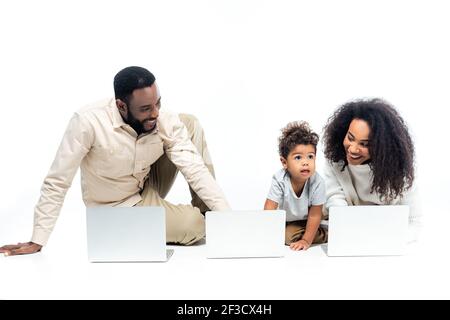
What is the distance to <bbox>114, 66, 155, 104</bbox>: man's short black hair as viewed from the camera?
253 cm

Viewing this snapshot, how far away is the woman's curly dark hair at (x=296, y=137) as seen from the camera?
2.61 meters

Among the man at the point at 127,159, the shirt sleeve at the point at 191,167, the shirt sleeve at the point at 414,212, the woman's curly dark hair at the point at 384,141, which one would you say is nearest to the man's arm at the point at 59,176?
the man at the point at 127,159

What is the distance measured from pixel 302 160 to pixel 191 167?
464 mm

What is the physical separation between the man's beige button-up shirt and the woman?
0.49 m

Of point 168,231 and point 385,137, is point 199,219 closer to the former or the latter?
point 168,231

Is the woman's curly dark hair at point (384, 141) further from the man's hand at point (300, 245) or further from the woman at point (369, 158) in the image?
the man's hand at point (300, 245)

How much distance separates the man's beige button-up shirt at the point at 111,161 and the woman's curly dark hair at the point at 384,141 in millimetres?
602

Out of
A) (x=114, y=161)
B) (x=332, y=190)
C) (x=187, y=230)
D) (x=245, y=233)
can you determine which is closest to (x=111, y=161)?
(x=114, y=161)

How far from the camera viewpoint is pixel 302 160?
262 centimetres

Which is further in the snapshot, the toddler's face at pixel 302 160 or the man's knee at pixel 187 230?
the man's knee at pixel 187 230

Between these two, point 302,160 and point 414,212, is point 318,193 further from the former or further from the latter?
point 414,212

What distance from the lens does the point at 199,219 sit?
2824 millimetres

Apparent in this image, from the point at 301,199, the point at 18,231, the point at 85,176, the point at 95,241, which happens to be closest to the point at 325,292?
the point at 301,199

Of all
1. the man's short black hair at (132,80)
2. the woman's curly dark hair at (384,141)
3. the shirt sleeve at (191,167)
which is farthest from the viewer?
the shirt sleeve at (191,167)
